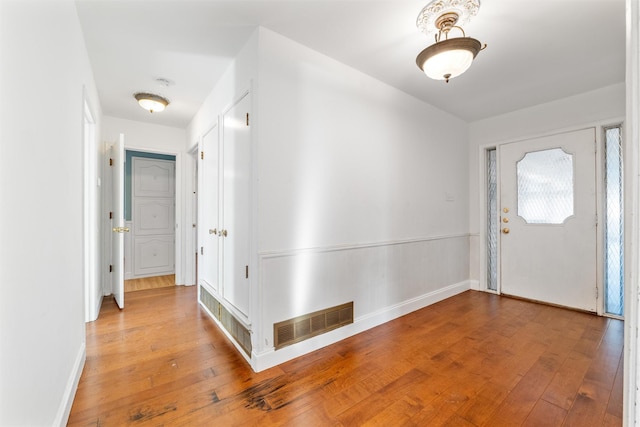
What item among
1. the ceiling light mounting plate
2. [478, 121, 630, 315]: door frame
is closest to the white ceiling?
the ceiling light mounting plate

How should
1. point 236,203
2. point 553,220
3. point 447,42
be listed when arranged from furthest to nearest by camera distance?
point 553,220, point 236,203, point 447,42

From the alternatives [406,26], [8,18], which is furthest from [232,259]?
[406,26]

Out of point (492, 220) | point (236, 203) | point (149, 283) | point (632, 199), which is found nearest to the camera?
point (632, 199)

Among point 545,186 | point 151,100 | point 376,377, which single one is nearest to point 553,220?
point 545,186

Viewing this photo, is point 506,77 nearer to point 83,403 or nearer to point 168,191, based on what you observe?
point 83,403

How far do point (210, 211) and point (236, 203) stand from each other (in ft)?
2.62

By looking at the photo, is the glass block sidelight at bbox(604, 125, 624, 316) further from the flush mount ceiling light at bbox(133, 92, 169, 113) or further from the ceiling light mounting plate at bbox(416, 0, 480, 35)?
the flush mount ceiling light at bbox(133, 92, 169, 113)

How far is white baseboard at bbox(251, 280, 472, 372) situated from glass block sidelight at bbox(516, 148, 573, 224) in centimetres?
137

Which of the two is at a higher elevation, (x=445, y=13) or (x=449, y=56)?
(x=445, y=13)

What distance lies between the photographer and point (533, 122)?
3.48 meters

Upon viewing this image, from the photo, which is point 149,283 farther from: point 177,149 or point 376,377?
point 376,377

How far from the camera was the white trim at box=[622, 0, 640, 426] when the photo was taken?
602 millimetres

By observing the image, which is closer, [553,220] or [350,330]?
[350,330]

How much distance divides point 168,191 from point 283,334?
4102mm
